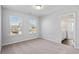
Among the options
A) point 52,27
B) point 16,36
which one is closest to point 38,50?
point 16,36

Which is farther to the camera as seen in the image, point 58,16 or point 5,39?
point 58,16

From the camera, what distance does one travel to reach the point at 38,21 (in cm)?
340

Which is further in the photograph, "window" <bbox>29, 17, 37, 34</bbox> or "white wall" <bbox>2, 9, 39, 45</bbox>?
"window" <bbox>29, 17, 37, 34</bbox>

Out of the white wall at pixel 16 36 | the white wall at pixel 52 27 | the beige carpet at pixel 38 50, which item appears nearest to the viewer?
the beige carpet at pixel 38 50

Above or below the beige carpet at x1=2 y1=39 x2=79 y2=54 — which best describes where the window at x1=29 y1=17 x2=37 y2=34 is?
above

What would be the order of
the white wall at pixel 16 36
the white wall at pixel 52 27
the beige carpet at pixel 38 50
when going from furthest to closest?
A: the white wall at pixel 52 27 → the white wall at pixel 16 36 → the beige carpet at pixel 38 50

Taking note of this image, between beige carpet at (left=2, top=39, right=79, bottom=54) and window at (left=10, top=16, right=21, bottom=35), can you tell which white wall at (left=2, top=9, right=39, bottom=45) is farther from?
beige carpet at (left=2, top=39, right=79, bottom=54)

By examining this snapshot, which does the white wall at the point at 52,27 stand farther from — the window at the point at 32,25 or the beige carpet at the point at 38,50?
the beige carpet at the point at 38,50

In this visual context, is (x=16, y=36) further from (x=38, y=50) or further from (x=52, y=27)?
(x=52, y=27)

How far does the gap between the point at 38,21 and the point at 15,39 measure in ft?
4.33

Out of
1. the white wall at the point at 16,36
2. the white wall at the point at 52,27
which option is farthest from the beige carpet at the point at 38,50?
the white wall at the point at 52,27

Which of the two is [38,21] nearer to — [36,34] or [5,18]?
[36,34]

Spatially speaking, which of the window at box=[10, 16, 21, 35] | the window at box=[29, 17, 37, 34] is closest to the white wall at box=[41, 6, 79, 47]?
the window at box=[29, 17, 37, 34]
